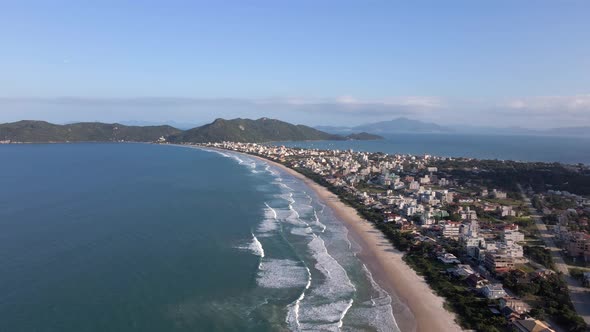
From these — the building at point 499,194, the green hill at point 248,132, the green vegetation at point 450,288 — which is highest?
the green hill at point 248,132

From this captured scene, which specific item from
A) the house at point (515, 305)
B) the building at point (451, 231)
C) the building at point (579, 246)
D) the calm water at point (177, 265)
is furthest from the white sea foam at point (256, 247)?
the building at point (579, 246)

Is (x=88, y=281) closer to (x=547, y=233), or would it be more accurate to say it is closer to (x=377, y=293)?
(x=377, y=293)

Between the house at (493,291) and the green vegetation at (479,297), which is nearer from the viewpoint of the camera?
the green vegetation at (479,297)

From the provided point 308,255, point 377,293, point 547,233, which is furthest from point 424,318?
point 547,233

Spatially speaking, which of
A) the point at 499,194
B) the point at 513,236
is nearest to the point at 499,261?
the point at 513,236

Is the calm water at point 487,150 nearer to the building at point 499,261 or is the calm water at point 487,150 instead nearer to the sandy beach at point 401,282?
the sandy beach at point 401,282

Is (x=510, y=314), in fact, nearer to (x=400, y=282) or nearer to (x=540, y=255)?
(x=400, y=282)

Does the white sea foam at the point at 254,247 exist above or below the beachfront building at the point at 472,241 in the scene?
below

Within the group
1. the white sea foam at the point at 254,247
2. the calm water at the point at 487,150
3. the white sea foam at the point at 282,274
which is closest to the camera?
the white sea foam at the point at 282,274
